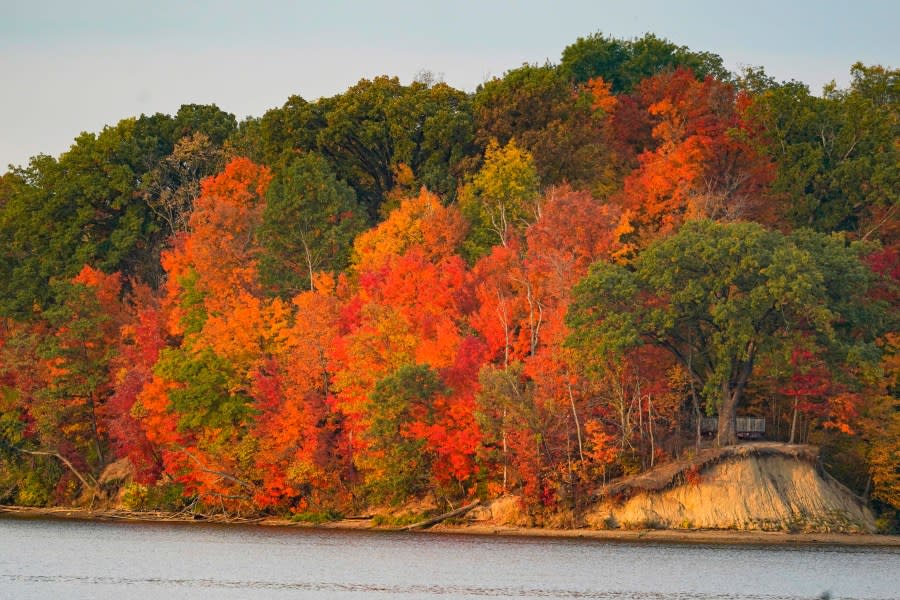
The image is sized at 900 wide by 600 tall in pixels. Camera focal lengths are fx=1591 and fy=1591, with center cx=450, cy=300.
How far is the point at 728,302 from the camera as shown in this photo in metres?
72.9

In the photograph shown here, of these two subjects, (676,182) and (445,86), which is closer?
(676,182)

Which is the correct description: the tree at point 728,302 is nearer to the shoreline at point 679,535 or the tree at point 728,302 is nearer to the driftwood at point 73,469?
the shoreline at point 679,535

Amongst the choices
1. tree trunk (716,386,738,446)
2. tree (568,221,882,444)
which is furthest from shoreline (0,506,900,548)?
tree (568,221,882,444)

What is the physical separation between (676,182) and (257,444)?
97.2 feet

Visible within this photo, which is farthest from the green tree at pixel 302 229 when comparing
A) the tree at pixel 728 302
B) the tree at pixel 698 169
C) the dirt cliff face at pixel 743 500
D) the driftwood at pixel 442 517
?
the dirt cliff face at pixel 743 500

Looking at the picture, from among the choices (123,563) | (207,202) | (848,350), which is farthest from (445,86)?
(123,563)

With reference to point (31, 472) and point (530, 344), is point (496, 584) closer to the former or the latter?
point (530, 344)

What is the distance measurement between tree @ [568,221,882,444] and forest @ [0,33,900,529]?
174 millimetres

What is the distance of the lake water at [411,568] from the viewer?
56.6 meters

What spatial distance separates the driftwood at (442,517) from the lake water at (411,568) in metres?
2.17

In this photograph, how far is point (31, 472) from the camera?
97.8 meters

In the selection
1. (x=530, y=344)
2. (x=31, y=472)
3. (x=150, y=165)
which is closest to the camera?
(x=530, y=344)

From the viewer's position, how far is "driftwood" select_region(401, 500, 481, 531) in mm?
79438

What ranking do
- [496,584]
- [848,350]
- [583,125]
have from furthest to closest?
[583,125]
[848,350]
[496,584]
